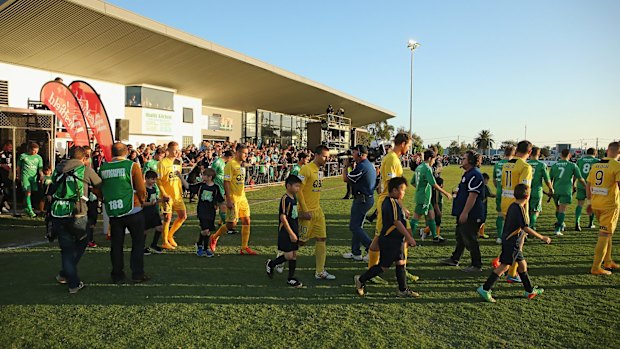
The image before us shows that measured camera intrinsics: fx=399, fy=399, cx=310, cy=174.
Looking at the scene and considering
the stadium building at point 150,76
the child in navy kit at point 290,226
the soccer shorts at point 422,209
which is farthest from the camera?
→ the stadium building at point 150,76

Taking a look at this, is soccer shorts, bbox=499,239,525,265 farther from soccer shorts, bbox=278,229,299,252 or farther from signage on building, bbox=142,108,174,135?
signage on building, bbox=142,108,174,135

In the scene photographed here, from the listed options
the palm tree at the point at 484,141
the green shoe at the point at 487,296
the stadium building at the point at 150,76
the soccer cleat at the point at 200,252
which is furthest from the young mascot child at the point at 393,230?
the palm tree at the point at 484,141

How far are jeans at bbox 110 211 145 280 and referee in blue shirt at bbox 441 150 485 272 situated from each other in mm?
4573

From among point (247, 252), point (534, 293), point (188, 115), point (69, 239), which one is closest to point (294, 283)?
point (247, 252)

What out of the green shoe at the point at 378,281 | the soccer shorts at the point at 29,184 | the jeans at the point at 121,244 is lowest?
the green shoe at the point at 378,281

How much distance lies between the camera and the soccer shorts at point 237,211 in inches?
267

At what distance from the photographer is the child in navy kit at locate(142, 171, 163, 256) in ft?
22.1

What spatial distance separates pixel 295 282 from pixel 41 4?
13659 millimetres

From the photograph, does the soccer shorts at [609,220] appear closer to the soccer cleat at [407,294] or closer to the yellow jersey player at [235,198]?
the soccer cleat at [407,294]

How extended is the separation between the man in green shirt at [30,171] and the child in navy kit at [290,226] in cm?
820

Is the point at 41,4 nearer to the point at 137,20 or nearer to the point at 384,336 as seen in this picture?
the point at 137,20

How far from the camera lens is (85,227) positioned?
5.14m

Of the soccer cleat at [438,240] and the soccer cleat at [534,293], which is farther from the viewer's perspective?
the soccer cleat at [438,240]

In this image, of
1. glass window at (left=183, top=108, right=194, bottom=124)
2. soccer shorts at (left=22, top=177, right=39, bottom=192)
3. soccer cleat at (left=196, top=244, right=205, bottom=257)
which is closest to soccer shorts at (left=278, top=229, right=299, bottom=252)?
soccer cleat at (left=196, top=244, right=205, bottom=257)
